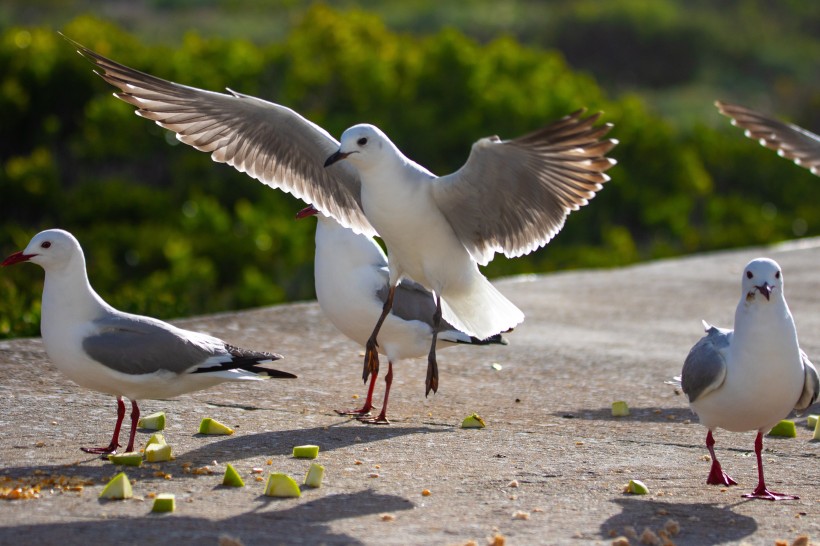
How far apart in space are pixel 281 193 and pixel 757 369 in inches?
408

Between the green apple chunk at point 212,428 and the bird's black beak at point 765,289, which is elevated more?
the bird's black beak at point 765,289

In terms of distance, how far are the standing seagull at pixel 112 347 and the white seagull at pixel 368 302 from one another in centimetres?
104

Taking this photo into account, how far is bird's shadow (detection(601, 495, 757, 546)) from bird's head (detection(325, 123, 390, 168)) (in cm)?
201

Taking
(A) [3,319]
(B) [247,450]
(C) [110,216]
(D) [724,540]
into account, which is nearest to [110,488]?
(B) [247,450]

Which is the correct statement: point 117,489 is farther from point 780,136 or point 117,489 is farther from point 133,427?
point 780,136

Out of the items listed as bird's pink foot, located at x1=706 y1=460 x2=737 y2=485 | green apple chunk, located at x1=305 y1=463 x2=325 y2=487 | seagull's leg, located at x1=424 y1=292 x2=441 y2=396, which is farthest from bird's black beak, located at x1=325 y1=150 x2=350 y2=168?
bird's pink foot, located at x1=706 y1=460 x2=737 y2=485

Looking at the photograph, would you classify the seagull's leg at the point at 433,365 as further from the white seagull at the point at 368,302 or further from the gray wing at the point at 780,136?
the gray wing at the point at 780,136

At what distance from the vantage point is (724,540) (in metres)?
4.47

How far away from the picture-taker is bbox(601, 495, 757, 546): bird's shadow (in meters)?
4.48

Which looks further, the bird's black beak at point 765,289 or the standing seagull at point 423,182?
the standing seagull at point 423,182

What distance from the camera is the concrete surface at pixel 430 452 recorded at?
14.6ft

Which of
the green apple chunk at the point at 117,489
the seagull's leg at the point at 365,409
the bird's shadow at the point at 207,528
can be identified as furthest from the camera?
the seagull's leg at the point at 365,409

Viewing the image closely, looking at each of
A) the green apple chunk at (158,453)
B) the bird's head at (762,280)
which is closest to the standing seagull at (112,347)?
the green apple chunk at (158,453)

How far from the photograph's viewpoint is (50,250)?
18.0ft
